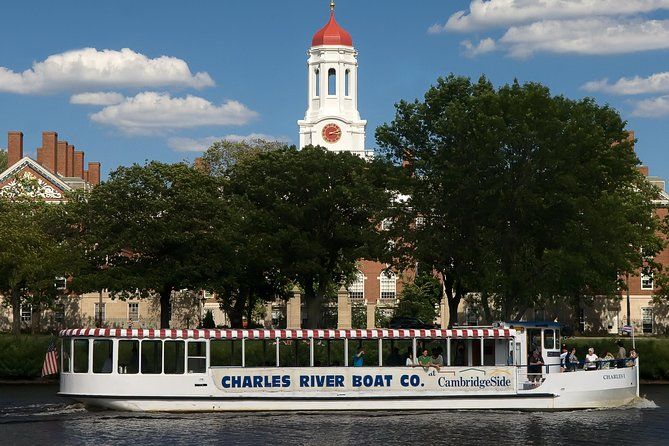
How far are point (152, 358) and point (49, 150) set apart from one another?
228 ft

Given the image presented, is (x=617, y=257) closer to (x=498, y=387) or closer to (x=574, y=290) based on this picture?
(x=574, y=290)

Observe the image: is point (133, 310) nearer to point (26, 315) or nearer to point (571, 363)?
point (26, 315)

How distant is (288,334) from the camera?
159ft

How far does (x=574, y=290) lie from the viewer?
68.4 meters

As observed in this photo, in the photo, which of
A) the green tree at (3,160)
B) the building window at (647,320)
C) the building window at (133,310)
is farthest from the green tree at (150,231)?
the green tree at (3,160)

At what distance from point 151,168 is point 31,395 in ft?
86.9

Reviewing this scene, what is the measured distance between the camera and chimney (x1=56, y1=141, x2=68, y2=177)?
385ft

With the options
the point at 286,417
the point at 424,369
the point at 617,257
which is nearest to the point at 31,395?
the point at 286,417

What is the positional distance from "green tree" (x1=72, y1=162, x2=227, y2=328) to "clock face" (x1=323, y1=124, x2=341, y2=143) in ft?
193

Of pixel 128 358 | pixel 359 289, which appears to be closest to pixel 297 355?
pixel 128 358

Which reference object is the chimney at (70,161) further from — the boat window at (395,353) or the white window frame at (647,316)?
the boat window at (395,353)

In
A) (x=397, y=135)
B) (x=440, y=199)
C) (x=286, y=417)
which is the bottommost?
(x=286, y=417)

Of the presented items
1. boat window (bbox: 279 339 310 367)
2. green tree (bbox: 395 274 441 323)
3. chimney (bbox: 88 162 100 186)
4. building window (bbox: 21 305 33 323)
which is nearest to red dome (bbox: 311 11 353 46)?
chimney (bbox: 88 162 100 186)

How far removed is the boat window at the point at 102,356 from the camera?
47.2 m
